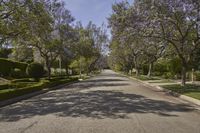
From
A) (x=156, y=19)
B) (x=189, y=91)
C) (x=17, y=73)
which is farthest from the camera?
(x=17, y=73)

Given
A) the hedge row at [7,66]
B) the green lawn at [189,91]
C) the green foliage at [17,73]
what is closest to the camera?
the green lawn at [189,91]

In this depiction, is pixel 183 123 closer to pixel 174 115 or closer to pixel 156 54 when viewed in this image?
pixel 174 115

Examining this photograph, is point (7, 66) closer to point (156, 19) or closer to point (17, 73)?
point (17, 73)

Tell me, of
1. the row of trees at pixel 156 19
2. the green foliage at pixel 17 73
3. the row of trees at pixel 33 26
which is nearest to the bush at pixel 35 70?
the row of trees at pixel 33 26

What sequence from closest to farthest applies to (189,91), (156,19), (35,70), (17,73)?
(189,91)
(156,19)
(35,70)
(17,73)

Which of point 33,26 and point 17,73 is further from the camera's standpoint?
point 17,73

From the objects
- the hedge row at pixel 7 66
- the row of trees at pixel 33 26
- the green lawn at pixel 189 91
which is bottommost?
the green lawn at pixel 189 91

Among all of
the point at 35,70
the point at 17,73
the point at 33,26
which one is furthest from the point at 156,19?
the point at 17,73

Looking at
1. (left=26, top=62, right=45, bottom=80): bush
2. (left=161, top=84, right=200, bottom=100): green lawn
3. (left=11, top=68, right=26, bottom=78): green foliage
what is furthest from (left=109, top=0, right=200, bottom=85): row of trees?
(left=11, top=68, right=26, bottom=78): green foliage

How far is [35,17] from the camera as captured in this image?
24125 millimetres

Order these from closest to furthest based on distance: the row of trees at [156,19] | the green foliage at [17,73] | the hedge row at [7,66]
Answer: the row of trees at [156,19] → the hedge row at [7,66] → the green foliage at [17,73]

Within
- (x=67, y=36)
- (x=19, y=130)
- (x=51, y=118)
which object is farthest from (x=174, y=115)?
(x=67, y=36)

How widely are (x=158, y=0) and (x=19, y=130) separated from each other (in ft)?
66.4

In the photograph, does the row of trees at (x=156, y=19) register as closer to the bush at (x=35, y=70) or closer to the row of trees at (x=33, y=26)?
the row of trees at (x=33, y=26)
